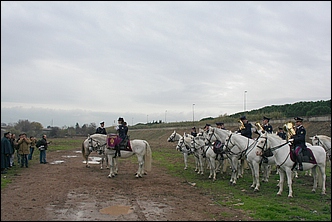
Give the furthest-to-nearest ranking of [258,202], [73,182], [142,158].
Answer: [142,158] → [73,182] → [258,202]

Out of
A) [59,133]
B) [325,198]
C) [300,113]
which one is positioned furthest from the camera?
[59,133]

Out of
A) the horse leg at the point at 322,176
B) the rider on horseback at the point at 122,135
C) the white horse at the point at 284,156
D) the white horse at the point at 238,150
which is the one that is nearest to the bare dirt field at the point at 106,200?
the rider on horseback at the point at 122,135

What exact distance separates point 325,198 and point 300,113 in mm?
29433

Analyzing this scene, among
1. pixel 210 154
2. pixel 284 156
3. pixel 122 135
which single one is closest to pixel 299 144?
pixel 284 156

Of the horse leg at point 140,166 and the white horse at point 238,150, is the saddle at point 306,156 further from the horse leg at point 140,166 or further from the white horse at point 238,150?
the horse leg at point 140,166

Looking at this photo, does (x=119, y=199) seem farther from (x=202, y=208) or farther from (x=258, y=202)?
(x=258, y=202)

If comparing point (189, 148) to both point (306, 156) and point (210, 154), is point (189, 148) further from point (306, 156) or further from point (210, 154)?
point (306, 156)

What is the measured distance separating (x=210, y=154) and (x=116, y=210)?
22.8ft

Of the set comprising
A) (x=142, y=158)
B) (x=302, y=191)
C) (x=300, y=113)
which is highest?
(x=300, y=113)

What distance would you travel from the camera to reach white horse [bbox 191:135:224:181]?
14.1m

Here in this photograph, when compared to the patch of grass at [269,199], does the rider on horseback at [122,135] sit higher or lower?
higher

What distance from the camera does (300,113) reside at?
37156 millimetres

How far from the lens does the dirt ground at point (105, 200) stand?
750 cm

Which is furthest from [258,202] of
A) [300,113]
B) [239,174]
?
[300,113]
